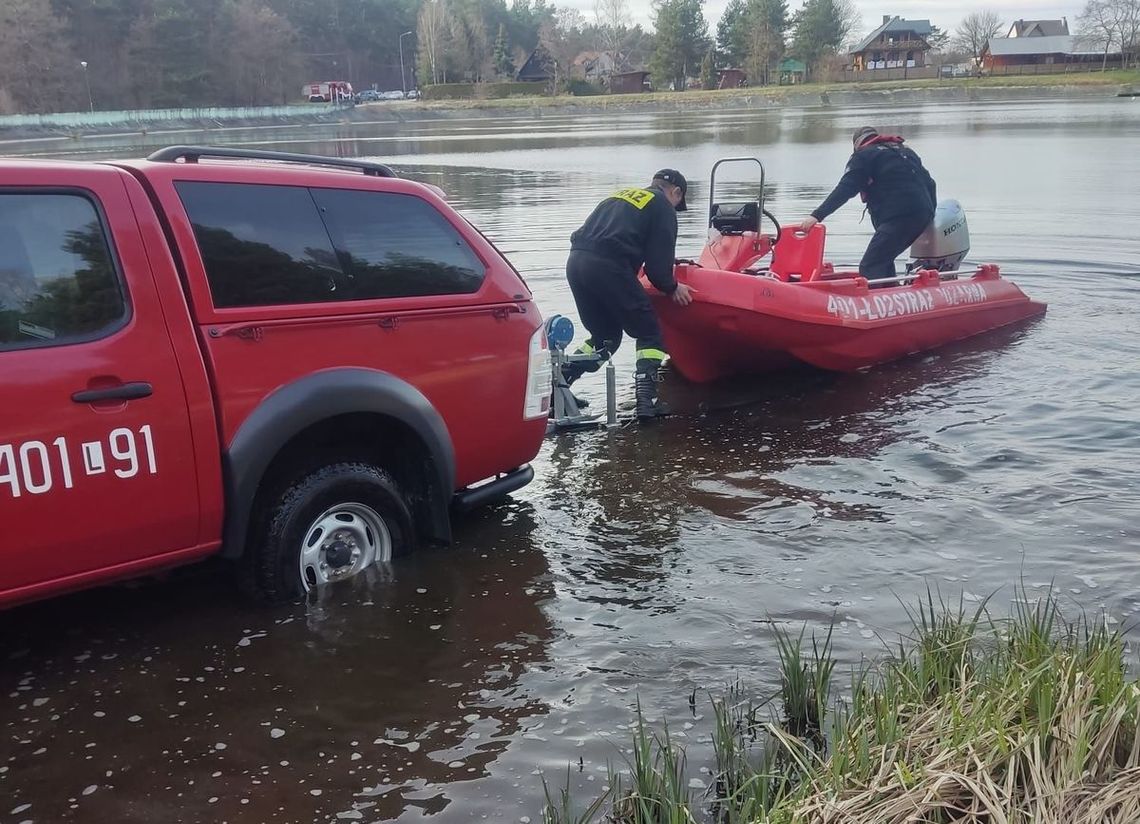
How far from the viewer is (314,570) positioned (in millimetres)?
4512

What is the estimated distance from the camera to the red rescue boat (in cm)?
800

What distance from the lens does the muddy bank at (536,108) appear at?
55656 millimetres

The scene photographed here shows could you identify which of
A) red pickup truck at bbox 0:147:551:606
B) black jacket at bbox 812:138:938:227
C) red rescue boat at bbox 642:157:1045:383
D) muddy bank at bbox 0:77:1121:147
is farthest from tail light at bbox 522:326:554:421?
muddy bank at bbox 0:77:1121:147

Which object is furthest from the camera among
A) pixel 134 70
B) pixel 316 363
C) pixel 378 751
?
pixel 134 70

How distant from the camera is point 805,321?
26.6ft

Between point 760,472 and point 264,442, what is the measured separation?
343 centimetres

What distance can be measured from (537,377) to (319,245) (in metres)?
1.27

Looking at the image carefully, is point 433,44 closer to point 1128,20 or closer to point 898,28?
point 898,28

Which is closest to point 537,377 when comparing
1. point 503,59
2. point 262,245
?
point 262,245

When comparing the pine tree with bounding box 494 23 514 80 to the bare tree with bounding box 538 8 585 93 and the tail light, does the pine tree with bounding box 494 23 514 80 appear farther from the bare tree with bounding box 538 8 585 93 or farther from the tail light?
the tail light

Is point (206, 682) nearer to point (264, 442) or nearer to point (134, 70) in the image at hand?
point (264, 442)

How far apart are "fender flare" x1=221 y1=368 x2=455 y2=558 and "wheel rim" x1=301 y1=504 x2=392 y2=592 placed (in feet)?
1.06

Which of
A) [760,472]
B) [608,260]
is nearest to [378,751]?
[760,472]

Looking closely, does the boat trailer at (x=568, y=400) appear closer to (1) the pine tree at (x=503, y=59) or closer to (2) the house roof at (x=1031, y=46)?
(2) the house roof at (x=1031, y=46)
